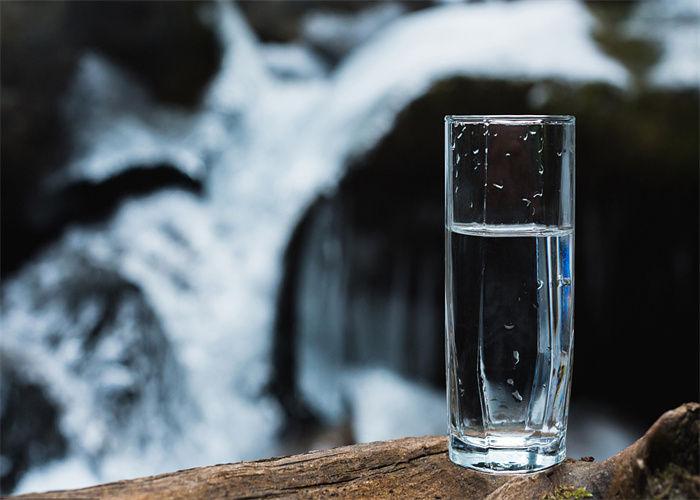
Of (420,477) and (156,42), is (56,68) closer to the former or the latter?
(156,42)

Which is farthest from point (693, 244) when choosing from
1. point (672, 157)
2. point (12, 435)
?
point (12, 435)

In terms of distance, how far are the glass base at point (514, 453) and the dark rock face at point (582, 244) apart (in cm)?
257

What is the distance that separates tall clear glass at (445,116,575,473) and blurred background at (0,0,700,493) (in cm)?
249

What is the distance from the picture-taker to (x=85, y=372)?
11.5 ft

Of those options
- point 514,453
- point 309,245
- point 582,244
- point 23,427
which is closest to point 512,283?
point 514,453

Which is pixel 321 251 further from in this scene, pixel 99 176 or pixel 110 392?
pixel 99 176

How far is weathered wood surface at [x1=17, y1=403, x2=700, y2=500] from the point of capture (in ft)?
3.17

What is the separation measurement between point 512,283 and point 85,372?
2902 millimetres

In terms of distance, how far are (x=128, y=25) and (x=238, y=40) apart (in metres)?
0.82

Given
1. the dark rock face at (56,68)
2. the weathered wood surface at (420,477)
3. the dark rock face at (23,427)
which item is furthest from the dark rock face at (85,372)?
the weathered wood surface at (420,477)

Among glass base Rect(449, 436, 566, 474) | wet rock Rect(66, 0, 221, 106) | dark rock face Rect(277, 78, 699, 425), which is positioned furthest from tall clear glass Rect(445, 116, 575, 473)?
wet rock Rect(66, 0, 221, 106)

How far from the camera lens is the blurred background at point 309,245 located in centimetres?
346

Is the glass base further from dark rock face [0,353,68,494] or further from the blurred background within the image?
dark rock face [0,353,68,494]

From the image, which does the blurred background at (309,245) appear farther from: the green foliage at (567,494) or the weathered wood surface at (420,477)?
the green foliage at (567,494)
